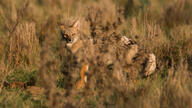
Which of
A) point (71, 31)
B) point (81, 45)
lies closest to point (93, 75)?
point (81, 45)

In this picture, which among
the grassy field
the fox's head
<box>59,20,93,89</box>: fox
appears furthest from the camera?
the fox's head

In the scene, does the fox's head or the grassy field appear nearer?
the grassy field

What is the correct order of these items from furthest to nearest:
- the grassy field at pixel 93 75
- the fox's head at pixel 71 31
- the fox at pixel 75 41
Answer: the fox's head at pixel 71 31 < the fox at pixel 75 41 < the grassy field at pixel 93 75

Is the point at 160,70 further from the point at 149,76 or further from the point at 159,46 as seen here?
the point at 159,46

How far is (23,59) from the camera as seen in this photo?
4785 millimetres

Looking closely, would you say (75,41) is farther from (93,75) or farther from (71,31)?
(93,75)

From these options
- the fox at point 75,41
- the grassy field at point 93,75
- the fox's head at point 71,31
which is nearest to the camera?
the grassy field at point 93,75

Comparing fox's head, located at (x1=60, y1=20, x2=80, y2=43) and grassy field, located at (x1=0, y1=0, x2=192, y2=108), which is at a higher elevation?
fox's head, located at (x1=60, y1=20, x2=80, y2=43)

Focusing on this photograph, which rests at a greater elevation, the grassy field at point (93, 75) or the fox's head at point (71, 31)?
the fox's head at point (71, 31)

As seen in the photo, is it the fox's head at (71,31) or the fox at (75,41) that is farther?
the fox's head at (71,31)

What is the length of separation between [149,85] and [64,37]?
1.32m

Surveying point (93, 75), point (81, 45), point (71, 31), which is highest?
point (71, 31)

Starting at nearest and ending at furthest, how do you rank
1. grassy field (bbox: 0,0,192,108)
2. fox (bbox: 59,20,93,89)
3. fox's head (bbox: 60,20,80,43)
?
grassy field (bbox: 0,0,192,108) < fox (bbox: 59,20,93,89) < fox's head (bbox: 60,20,80,43)

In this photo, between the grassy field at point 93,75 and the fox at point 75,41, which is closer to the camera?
the grassy field at point 93,75
